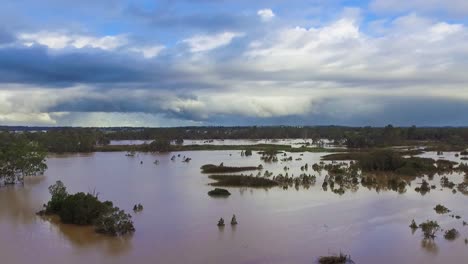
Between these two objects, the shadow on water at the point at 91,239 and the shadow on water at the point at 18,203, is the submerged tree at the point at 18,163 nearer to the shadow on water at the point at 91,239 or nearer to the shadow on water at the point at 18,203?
the shadow on water at the point at 18,203

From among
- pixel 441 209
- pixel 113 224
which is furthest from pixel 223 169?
pixel 113 224

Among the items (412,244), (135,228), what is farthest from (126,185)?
(412,244)

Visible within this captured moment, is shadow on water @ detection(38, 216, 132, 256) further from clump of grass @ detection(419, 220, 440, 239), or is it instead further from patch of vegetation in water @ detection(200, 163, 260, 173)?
patch of vegetation in water @ detection(200, 163, 260, 173)

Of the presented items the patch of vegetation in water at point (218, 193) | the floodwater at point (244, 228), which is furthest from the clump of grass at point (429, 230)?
the patch of vegetation in water at point (218, 193)

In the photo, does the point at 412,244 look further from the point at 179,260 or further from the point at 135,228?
the point at 135,228

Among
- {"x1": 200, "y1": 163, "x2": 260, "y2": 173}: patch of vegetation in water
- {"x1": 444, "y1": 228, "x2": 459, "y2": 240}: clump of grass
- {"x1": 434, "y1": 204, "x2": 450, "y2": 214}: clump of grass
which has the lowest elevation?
{"x1": 444, "y1": 228, "x2": 459, "y2": 240}: clump of grass

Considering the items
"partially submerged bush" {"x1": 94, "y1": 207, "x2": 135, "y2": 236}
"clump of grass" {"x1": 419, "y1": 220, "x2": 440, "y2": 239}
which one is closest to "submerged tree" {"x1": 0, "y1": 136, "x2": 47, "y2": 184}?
"partially submerged bush" {"x1": 94, "y1": 207, "x2": 135, "y2": 236}
